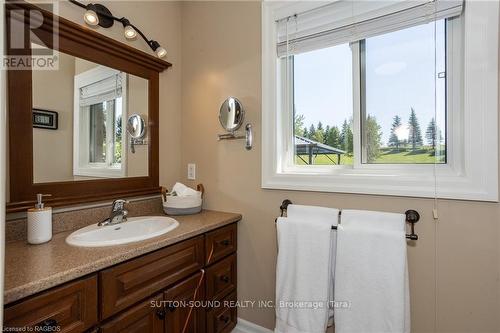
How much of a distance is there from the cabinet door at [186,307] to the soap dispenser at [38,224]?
556 millimetres

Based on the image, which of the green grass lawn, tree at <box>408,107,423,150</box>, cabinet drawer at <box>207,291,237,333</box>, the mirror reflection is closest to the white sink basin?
the mirror reflection

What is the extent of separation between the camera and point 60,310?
0.76 metres

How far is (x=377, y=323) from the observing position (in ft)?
3.58

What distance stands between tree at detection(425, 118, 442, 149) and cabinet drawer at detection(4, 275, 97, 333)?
1522mm

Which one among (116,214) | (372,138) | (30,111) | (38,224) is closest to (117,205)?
(116,214)

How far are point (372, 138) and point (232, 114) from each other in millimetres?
821

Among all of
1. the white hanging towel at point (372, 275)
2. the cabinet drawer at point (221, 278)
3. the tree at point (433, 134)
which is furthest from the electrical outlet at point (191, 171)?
the tree at point (433, 134)

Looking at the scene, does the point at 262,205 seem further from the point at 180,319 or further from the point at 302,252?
the point at 180,319

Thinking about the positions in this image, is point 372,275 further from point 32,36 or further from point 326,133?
point 32,36

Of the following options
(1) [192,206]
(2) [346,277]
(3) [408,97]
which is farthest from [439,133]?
(1) [192,206]

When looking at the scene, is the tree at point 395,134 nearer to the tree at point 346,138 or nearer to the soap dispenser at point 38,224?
the tree at point 346,138

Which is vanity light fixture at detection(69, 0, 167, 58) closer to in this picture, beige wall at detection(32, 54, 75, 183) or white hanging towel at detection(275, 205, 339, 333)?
beige wall at detection(32, 54, 75, 183)

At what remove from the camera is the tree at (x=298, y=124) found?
61.3 inches

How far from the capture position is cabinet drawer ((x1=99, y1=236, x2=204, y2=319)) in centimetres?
89
